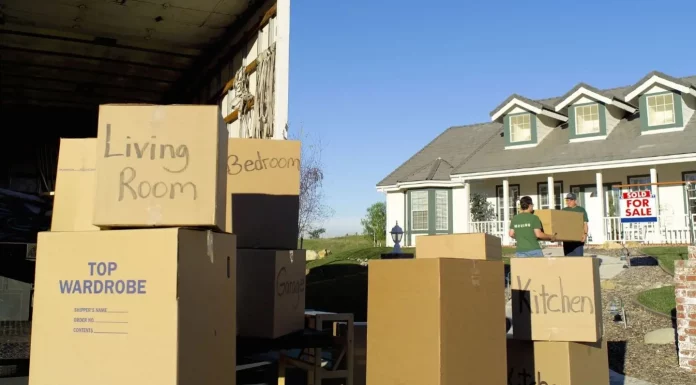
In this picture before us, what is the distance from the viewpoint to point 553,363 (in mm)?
4539

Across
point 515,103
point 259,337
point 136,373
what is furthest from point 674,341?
point 515,103

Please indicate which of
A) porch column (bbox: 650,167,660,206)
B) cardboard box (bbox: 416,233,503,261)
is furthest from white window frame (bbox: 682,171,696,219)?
cardboard box (bbox: 416,233,503,261)

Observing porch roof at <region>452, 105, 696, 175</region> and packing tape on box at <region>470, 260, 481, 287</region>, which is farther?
porch roof at <region>452, 105, 696, 175</region>

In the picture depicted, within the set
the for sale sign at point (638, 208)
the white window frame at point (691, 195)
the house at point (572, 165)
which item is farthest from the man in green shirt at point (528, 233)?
the white window frame at point (691, 195)

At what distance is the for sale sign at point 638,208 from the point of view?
13.5m

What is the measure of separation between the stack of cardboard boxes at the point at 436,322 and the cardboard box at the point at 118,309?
118cm

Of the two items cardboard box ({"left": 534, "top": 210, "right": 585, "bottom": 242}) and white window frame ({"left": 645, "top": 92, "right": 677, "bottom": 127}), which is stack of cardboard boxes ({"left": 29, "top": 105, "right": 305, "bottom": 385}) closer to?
cardboard box ({"left": 534, "top": 210, "right": 585, "bottom": 242})

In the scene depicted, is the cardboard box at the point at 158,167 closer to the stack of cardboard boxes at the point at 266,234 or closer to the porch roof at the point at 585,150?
the stack of cardboard boxes at the point at 266,234

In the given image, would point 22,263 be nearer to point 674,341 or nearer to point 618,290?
point 674,341

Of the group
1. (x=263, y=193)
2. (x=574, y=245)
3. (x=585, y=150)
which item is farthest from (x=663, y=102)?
(x=263, y=193)

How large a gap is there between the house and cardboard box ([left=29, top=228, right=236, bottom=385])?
1435cm

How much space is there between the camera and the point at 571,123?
18.4 metres

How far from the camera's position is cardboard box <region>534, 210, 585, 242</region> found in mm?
7277

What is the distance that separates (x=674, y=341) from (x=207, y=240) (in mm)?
6098
